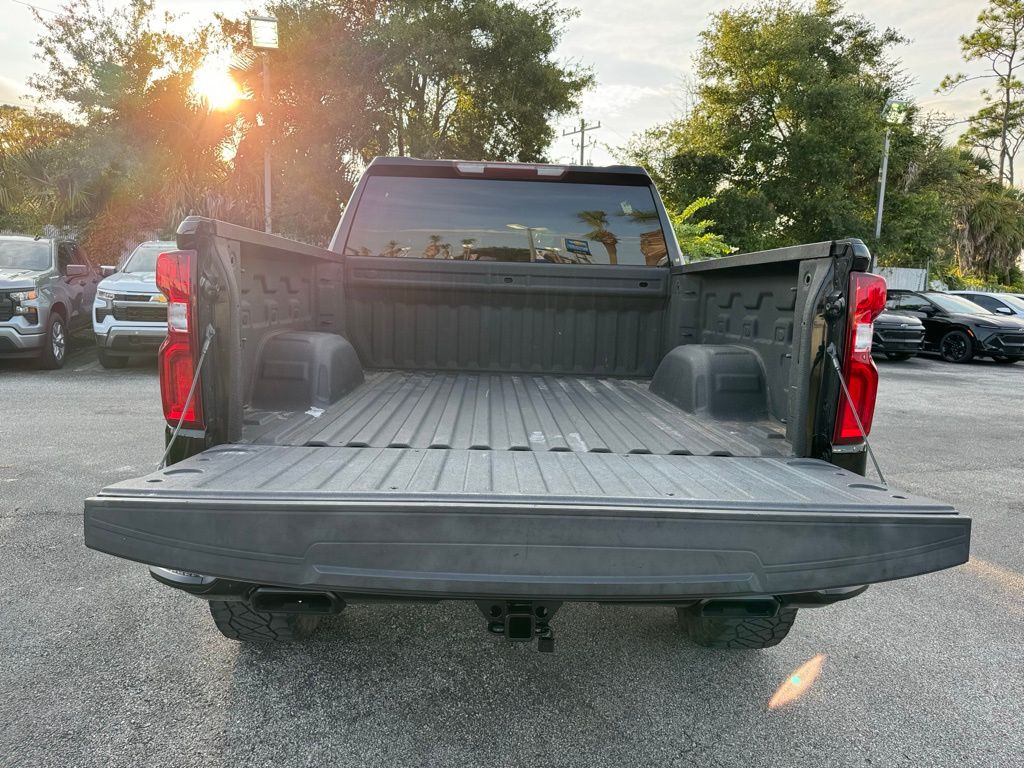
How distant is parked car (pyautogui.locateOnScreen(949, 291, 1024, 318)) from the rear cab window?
1573 centimetres

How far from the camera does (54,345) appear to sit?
9.87 meters

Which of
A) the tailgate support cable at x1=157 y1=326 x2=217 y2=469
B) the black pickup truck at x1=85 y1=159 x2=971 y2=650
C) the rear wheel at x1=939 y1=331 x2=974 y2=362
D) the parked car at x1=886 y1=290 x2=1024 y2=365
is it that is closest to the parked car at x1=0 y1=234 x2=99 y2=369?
the black pickup truck at x1=85 y1=159 x2=971 y2=650

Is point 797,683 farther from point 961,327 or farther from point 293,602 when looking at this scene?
point 961,327

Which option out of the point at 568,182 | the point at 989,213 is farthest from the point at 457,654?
the point at 989,213

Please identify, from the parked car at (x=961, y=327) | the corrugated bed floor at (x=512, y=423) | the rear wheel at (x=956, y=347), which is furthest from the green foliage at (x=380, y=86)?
the corrugated bed floor at (x=512, y=423)

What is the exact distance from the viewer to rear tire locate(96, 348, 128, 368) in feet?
32.8

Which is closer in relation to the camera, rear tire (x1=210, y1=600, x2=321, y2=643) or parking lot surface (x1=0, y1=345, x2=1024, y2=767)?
parking lot surface (x1=0, y1=345, x2=1024, y2=767)

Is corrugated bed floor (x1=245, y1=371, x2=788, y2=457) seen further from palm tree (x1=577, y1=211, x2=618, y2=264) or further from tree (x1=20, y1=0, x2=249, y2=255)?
tree (x1=20, y1=0, x2=249, y2=255)

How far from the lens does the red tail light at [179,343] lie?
215 centimetres

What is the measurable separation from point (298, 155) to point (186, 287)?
20.8m

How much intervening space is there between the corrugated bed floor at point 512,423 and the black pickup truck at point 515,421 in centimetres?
2

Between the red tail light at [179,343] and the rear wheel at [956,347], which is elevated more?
the red tail light at [179,343]

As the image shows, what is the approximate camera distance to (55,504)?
4.43 m

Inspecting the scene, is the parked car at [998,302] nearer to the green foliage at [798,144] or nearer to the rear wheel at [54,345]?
the green foliage at [798,144]
